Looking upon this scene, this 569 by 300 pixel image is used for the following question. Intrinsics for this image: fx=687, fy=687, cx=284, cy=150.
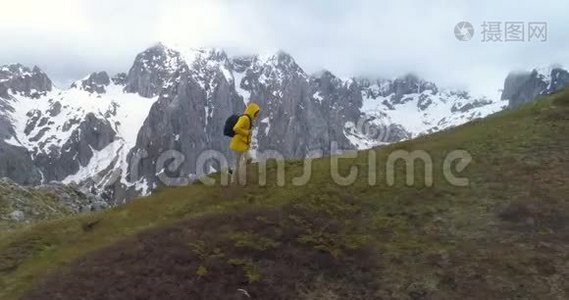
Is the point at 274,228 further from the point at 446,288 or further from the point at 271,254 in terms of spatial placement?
the point at 446,288

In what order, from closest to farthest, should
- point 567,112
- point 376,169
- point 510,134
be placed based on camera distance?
1. point 376,169
2. point 510,134
3. point 567,112

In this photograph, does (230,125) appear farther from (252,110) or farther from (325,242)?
(325,242)

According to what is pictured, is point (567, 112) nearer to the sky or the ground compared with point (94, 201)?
nearer to the sky

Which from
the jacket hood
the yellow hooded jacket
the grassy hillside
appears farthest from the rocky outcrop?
the jacket hood

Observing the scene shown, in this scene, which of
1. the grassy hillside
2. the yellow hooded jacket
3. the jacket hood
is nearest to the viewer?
the grassy hillside

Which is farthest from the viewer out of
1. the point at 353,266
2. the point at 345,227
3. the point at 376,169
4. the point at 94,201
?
the point at 94,201

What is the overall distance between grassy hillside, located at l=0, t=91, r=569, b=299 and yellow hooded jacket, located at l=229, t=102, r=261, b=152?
87.7 inches

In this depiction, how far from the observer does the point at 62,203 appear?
82.8 meters

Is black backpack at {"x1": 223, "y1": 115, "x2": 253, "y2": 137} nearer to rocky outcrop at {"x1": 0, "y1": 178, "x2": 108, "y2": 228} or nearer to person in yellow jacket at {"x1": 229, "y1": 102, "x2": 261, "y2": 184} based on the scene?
person in yellow jacket at {"x1": 229, "y1": 102, "x2": 261, "y2": 184}

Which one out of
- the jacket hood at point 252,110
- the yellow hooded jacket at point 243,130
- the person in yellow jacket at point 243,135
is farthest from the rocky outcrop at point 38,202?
the jacket hood at point 252,110

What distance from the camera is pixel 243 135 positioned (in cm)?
3612

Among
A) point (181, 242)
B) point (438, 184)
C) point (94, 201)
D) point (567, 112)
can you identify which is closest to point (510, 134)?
point (567, 112)

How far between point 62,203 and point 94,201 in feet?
29.9

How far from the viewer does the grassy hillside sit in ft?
83.7
